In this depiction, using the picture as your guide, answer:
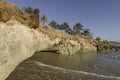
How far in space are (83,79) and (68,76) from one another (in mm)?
1428

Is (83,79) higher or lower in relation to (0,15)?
lower

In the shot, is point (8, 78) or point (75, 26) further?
point (75, 26)

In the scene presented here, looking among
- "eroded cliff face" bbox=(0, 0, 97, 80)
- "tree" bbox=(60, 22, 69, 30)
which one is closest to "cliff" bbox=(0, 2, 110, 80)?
"eroded cliff face" bbox=(0, 0, 97, 80)

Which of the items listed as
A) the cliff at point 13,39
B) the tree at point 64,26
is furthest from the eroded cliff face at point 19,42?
the tree at point 64,26

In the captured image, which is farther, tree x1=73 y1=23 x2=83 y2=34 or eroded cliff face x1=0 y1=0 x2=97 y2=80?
tree x1=73 y1=23 x2=83 y2=34

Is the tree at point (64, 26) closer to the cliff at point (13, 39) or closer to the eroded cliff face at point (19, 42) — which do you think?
the eroded cliff face at point (19, 42)

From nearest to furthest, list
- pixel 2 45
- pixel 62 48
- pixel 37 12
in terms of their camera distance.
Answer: pixel 2 45 < pixel 37 12 < pixel 62 48

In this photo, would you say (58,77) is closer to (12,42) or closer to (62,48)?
(12,42)

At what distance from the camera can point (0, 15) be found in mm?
11359

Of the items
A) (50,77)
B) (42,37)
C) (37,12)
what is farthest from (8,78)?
(42,37)

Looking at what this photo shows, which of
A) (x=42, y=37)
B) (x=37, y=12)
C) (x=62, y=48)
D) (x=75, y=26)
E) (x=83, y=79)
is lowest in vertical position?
(x=83, y=79)

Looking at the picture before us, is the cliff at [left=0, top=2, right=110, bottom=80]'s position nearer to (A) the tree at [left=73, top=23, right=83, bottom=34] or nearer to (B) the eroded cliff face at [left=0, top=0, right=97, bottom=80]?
(B) the eroded cliff face at [left=0, top=0, right=97, bottom=80]

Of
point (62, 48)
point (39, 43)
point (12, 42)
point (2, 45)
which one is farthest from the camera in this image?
point (62, 48)

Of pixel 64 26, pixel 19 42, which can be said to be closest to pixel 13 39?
pixel 19 42
